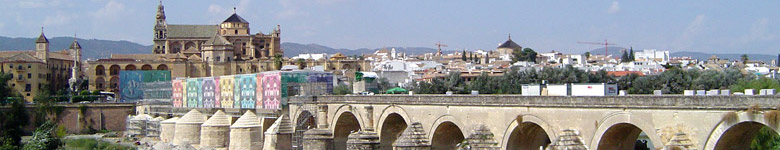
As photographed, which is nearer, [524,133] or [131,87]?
[524,133]

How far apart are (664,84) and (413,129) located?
91.8 feet

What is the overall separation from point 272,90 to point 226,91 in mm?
8888

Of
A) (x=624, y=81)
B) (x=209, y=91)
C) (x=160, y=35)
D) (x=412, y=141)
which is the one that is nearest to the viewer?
(x=412, y=141)

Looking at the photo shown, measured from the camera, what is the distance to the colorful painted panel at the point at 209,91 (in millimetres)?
57544

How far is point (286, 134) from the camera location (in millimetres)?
42062

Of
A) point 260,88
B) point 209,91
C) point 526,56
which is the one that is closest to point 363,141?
point 260,88

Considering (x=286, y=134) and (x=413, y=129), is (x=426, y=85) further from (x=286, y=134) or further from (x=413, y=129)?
(x=413, y=129)

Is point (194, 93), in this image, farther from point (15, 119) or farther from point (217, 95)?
point (15, 119)

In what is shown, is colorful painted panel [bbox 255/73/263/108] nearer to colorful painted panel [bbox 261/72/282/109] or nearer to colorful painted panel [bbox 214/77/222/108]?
colorful painted panel [bbox 261/72/282/109]

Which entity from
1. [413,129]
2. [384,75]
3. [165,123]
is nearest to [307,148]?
[413,129]

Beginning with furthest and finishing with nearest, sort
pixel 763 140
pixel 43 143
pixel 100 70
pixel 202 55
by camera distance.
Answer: pixel 202 55, pixel 100 70, pixel 43 143, pixel 763 140

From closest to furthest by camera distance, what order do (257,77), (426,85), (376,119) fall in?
(376,119), (257,77), (426,85)

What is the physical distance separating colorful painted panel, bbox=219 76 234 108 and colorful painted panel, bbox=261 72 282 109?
6051 mm

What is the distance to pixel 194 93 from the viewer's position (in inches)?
2434
